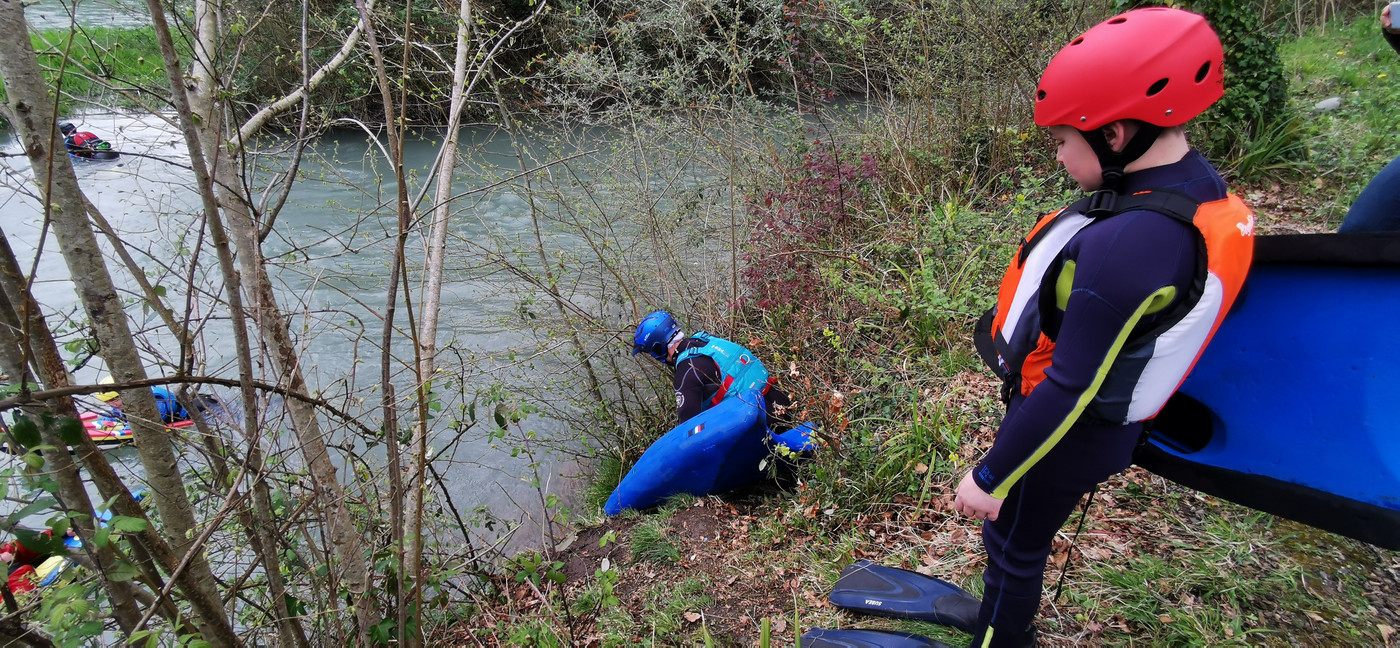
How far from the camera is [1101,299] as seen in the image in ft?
3.90

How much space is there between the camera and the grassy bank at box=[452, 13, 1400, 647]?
79.5 inches

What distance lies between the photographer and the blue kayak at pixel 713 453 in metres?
3.60

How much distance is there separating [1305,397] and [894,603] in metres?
1.33

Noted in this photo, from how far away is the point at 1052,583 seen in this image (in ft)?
7.30

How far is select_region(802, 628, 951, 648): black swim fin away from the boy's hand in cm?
80

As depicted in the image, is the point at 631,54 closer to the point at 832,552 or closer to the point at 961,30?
the point at 961,30

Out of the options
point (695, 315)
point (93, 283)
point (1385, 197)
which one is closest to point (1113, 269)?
point (1385, 197)

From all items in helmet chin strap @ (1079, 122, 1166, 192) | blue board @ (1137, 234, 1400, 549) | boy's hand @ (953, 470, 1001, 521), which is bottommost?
boy's hand @ (953, 470, 1001, 521)

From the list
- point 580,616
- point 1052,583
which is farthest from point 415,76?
point 1052,583

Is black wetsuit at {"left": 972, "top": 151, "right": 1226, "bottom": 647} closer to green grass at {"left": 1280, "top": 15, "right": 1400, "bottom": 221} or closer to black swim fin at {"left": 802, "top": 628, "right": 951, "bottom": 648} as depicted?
black swim fin at {"left": 802, "top": 628, "right": 951, "bottom": 648}

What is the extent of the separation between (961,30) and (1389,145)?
2.96 metres

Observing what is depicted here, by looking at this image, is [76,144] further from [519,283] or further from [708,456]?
[519,283]

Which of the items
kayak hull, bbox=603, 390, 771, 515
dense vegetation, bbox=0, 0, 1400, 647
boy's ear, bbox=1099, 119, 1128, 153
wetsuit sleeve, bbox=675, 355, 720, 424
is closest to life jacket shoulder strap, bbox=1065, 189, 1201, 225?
boy's ear, bbox=1099, 119, 1128, 153

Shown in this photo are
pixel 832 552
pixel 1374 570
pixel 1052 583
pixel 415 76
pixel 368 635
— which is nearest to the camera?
pixel 1374 570
